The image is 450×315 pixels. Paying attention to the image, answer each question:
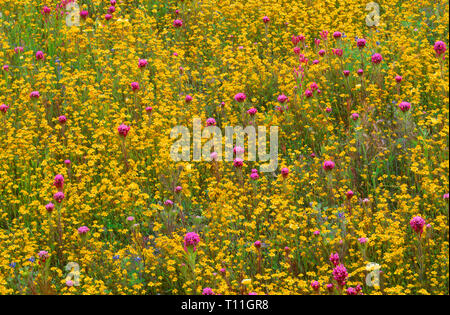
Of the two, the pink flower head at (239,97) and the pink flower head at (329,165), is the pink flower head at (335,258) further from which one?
the pink flower head at (239,97)

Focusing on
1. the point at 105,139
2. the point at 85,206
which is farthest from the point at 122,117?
the point at 85,206

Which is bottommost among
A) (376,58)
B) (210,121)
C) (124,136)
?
(124,136)

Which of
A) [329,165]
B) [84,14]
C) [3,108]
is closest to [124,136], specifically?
[3,108]

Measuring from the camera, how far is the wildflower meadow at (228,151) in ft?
13.6

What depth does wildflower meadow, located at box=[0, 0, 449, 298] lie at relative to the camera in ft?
13.6

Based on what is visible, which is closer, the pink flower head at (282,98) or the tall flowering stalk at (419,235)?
the tall flowering stalk at (419,235)

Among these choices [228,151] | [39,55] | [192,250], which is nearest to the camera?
[192,250]

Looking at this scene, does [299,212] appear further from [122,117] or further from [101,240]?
[122,117]

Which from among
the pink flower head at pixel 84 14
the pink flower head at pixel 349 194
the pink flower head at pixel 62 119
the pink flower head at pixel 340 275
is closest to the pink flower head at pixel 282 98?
the pink flower head at pixel 349 194

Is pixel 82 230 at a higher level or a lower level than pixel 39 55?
lower

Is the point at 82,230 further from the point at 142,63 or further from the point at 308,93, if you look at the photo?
the point at 308,93

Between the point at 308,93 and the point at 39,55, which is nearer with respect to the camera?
the point at 308,93

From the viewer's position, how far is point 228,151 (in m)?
5.28

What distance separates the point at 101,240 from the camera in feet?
15.5
